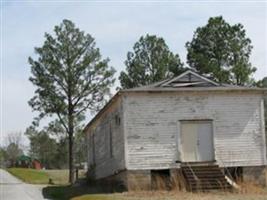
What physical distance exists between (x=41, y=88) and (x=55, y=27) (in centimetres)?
565

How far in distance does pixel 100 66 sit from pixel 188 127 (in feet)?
91.1

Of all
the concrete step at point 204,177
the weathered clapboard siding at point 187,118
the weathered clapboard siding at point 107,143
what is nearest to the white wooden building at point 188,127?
the weathered clapboard siding at point 187,118

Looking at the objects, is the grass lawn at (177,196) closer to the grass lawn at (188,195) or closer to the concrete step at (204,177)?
the grass lawn at (188,195)

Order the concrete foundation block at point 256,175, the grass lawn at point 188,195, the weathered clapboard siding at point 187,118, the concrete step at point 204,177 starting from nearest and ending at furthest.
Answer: the grass lawn at point 188,195
the concrete step at point 204,177
the weathered clapboard siding at point 187,118
the concrete foundation block at point 256,175

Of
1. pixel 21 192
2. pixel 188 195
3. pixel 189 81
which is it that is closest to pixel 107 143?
pixel 21 192

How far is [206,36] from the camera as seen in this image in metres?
56.2

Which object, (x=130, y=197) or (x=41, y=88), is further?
(x=41, y=88)

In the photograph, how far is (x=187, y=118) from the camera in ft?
106

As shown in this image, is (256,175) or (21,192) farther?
(21,192)

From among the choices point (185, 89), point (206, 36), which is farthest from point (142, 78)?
point (185, 89)

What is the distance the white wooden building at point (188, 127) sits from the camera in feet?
104

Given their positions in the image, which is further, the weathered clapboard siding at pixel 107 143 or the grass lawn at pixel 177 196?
the weathered clapboard siding at pixel 107 143

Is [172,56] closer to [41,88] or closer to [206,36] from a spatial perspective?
[206,36]

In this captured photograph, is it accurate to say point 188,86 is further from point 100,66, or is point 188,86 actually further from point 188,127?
point 100,66
